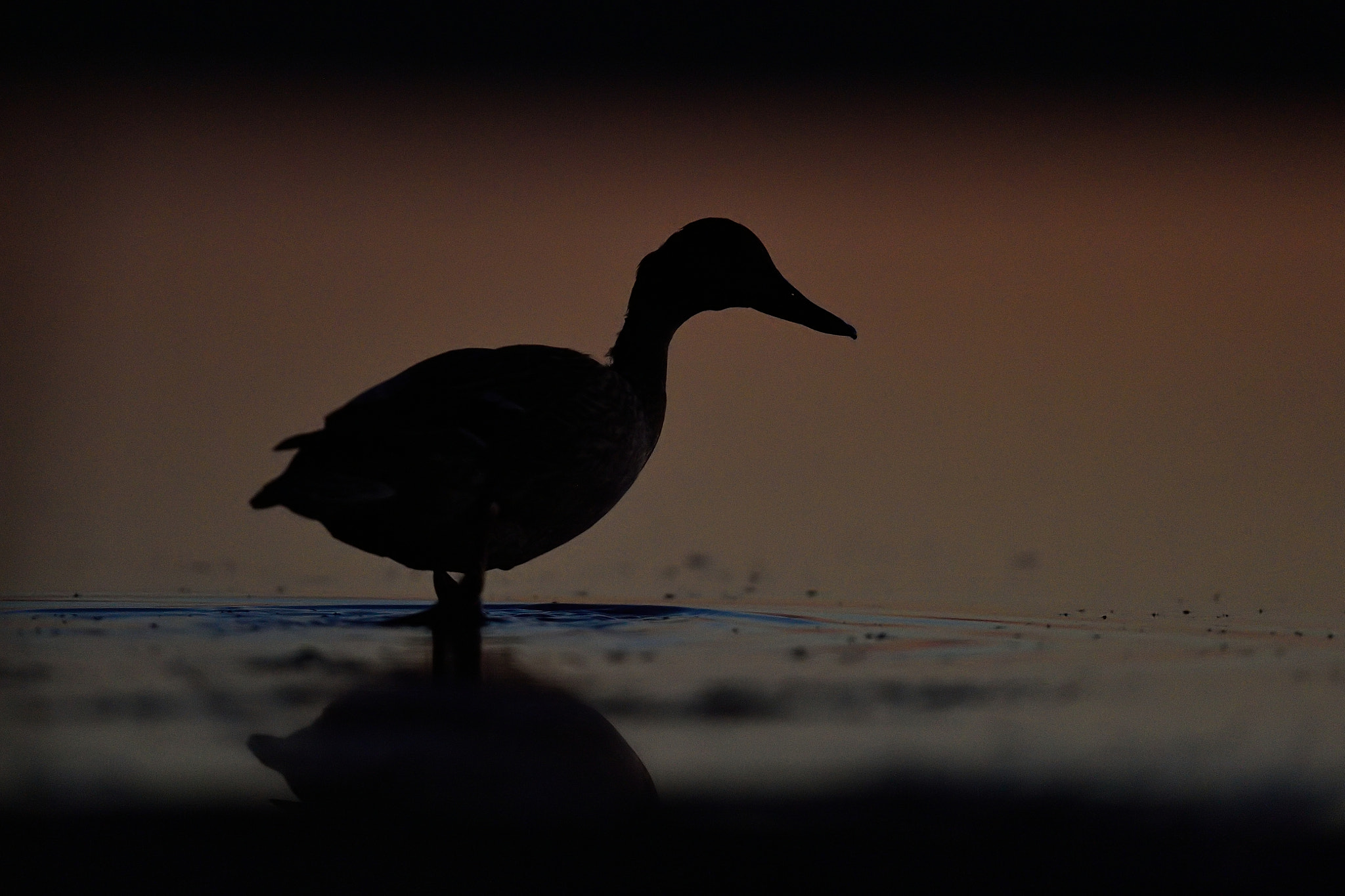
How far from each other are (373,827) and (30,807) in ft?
1.48

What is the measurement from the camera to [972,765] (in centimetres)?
217

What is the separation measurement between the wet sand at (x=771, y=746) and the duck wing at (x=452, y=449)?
11.3 inches

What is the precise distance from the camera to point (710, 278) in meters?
4.83

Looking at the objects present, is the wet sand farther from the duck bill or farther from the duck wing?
the duck bill

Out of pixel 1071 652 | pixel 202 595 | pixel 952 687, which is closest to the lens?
pixel 952 687

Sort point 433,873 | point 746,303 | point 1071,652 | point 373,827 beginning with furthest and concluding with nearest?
point 746,303 → point 1071,652 → point 373,827 → point 433,873

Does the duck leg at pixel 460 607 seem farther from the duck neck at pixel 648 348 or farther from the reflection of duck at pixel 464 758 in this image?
the reflection of duck at pixel 464 758

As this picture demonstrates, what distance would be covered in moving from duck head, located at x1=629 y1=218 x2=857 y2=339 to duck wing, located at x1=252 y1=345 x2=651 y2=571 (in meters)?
0.55

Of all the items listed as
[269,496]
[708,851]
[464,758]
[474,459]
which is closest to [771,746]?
[464,758]

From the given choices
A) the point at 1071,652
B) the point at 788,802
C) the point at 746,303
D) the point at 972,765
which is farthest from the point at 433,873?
the point at 746,303

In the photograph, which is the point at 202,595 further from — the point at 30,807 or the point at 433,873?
the point at 433,873

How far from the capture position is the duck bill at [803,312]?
16.1ft

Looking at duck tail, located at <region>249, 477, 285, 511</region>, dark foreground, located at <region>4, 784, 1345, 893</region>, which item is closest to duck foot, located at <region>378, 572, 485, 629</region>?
duck tail, located at <region>249, 477, 285, 511</region>

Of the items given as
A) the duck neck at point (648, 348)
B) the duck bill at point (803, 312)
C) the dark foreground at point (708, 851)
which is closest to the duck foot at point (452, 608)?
the duck neck at point (648, 348)
